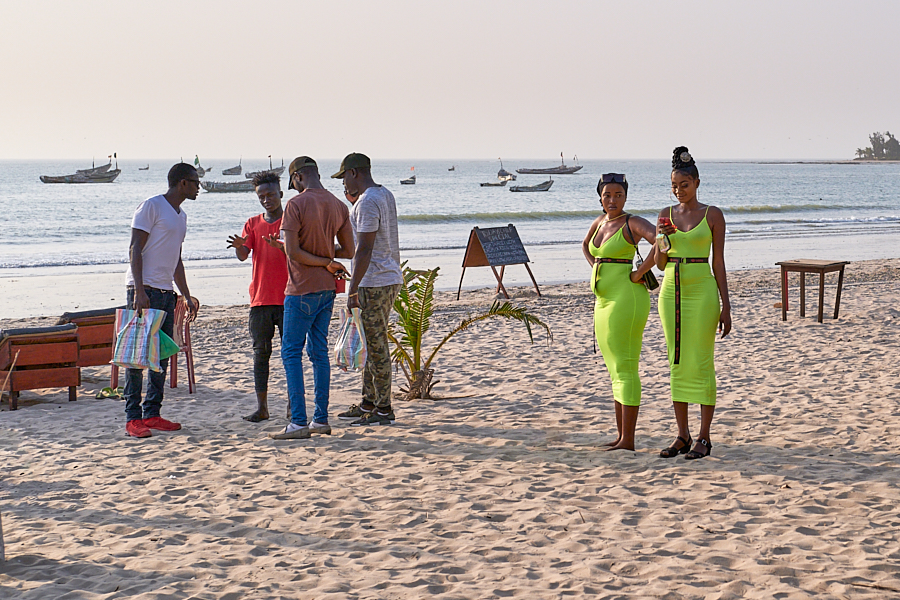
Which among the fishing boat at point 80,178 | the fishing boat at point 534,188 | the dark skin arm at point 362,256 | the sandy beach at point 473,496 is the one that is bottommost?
the sandy beach at point 473,496

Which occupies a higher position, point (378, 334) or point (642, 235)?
point (642, 235)

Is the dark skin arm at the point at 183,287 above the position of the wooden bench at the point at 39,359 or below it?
above

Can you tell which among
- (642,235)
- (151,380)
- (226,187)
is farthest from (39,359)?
(226,187)

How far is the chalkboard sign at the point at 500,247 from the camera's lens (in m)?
12.3

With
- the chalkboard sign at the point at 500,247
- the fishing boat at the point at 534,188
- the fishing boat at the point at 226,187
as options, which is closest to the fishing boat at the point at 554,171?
the fishing boat at the point at 534,188

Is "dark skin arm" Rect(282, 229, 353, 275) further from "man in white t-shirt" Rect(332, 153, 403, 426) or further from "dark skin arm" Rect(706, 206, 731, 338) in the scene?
"dark skin arm" Rect(706, 206, 731, 338)

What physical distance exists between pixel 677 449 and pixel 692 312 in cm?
84

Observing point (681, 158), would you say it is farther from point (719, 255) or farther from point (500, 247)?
point (500, 247)

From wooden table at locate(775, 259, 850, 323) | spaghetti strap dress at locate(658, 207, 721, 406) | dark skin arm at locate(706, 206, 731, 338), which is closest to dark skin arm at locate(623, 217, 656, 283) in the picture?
spaghetti strap dress at locate(658, 207, 721, 406)

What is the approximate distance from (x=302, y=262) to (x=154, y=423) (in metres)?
1.55

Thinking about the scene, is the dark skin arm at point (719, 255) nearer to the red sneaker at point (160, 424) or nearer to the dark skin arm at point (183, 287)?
the dark skin arm at point (183, 287)

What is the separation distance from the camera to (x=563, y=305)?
11.8 meters

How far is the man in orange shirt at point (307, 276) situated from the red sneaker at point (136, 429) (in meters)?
0.83

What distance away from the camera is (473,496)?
4.28m
